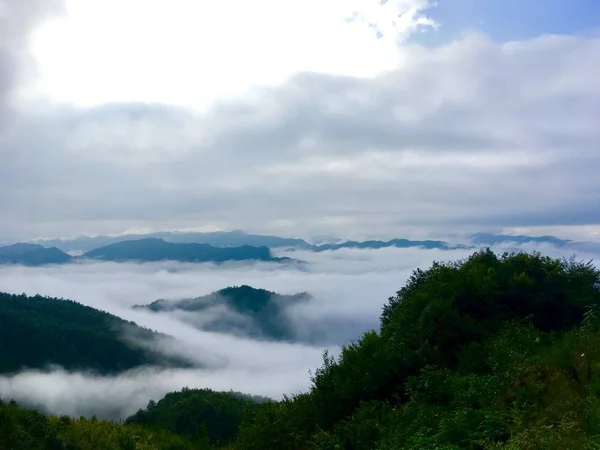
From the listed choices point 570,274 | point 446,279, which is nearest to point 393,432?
point 446,279

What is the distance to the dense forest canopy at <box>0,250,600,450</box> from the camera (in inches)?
437

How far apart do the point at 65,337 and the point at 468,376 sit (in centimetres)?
16911

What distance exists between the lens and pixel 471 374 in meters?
16.0

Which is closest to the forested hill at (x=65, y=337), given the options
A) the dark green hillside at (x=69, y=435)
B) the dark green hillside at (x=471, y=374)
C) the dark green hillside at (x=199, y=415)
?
the dark green hillside at (x=199, y=415)

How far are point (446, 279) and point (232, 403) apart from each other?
76.6 m

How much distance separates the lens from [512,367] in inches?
577

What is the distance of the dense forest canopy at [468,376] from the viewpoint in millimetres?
11102

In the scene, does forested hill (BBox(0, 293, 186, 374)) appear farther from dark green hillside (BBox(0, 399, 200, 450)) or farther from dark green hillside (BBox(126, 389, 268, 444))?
dark green hillside (BBox(0, 399, 200, 450))

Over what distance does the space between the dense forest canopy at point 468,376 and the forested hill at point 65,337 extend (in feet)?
457

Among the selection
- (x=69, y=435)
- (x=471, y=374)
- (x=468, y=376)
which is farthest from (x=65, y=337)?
(x=468, y=376)

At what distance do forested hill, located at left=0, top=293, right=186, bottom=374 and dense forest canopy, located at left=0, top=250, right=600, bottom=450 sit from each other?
139411 mm

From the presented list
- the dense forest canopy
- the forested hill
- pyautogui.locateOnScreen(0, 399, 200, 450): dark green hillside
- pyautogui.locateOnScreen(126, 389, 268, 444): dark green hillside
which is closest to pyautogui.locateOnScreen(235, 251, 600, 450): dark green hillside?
the dense forest canopy

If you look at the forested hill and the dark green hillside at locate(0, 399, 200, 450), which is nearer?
the dark green hillside at locate(0, 399, 200, 450)

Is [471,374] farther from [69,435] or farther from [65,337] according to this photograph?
[65,337]
